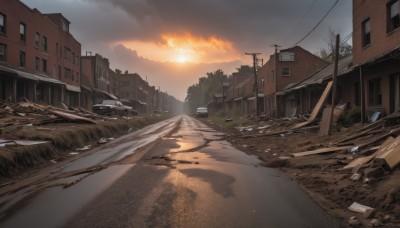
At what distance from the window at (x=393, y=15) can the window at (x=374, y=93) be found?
3.06 m

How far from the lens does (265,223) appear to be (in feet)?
19.0

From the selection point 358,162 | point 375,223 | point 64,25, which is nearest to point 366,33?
point 358,162

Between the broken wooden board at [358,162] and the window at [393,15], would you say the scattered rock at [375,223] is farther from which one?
the window at [393,15]

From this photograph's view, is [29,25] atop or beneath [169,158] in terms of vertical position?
atop

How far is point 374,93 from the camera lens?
69.5ft

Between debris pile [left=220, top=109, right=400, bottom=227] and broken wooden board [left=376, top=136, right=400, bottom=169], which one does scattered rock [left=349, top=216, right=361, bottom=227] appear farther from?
broken wooden board [left=376, top=136, right=400, bottom=169]

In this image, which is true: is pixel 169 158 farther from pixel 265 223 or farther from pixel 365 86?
pixel 365 86

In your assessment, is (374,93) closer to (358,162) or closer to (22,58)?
(358,162)

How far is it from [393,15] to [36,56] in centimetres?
3395

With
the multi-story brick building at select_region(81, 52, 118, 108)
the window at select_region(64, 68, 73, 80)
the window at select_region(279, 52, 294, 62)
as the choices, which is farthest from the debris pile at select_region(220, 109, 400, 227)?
the multi-story brick building at select_region(81, 52, 118, 108)

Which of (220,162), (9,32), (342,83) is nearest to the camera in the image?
(220,162)

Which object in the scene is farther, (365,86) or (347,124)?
(365,86)

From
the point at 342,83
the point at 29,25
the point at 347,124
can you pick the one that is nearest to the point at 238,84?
the point at 29,25

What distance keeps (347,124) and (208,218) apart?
53.9 feet
